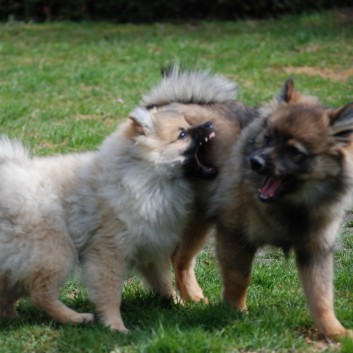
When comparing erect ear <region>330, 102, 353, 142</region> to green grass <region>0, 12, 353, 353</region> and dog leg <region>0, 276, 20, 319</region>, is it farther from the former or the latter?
dog leg <region>0, 276, 20, 319</region>

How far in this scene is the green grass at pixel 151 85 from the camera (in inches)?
183

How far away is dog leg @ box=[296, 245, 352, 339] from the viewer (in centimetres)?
474

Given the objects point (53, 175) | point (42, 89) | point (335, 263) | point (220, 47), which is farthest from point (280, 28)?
point (53, 175)

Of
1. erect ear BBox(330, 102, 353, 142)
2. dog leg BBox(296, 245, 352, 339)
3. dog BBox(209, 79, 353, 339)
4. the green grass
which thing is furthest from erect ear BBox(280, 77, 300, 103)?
the green grass

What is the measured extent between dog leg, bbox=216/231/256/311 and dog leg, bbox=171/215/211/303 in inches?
20.1

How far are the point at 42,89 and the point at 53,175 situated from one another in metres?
5.71

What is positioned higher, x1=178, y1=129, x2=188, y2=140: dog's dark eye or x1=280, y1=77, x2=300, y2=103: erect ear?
x1=280, y1=77, x2=300, y2=103: erect ear

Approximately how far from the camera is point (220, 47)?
43.8ft

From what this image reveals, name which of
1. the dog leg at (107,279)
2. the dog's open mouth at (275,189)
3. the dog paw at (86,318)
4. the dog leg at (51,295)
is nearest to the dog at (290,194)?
the dog's open mouth at (275,189)

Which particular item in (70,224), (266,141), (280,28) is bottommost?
(280,28)

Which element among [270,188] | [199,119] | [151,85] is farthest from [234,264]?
[151,85]

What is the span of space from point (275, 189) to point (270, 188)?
35 mm

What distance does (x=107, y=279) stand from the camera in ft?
16.1

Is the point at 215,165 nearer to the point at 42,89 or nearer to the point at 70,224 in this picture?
the point at 70,224
